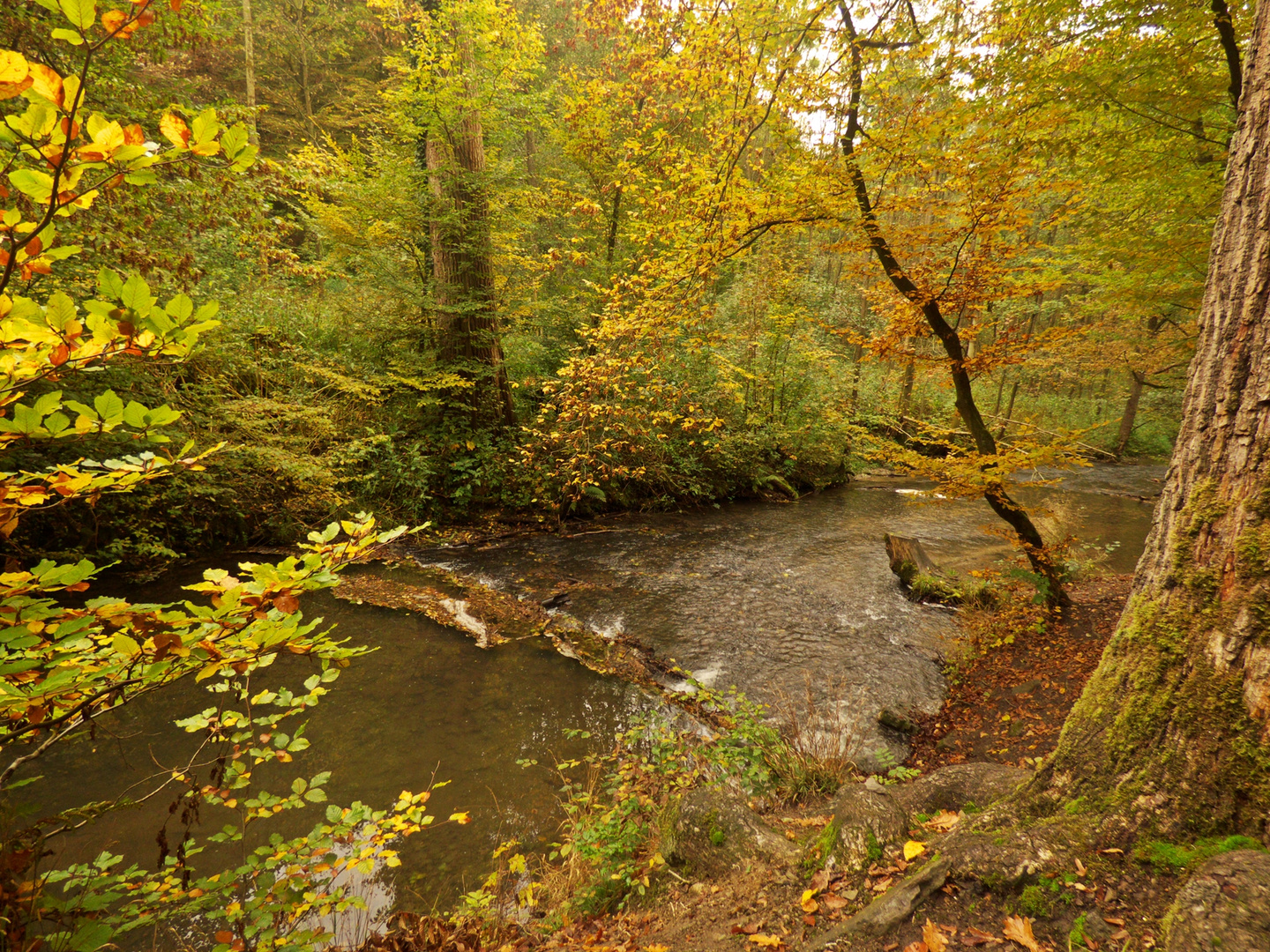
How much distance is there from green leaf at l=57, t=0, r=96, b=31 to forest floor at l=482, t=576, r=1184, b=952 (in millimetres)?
3086

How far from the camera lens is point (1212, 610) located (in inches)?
70.6

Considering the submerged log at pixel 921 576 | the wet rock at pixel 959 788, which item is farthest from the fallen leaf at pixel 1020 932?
the submerged log at pixel 921 576

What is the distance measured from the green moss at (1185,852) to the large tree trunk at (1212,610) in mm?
52

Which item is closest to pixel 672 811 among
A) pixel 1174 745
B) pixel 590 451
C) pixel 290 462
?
pixel 1174 745

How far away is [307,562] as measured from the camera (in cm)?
142

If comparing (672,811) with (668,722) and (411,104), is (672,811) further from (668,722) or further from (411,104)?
(411,104)

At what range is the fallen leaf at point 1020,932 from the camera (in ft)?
4.90

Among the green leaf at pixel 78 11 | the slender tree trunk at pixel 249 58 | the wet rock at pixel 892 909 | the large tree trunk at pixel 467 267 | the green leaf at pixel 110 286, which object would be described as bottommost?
the wet rock at pixel 892 909

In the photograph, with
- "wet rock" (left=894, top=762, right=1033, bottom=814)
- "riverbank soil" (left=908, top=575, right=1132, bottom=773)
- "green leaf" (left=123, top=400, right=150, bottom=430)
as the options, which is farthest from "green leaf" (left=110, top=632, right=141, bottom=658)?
"riverbank soil" (left=908, top=575, right=1132, bottom=773)

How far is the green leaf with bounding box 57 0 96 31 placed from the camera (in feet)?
3.22

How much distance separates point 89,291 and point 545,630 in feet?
19.1

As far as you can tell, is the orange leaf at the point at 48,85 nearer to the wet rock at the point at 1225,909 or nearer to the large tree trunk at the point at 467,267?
the wet rock at the point at 1225,909

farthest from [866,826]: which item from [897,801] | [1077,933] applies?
[1077,933]

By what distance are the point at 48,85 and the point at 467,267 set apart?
8.54 m
